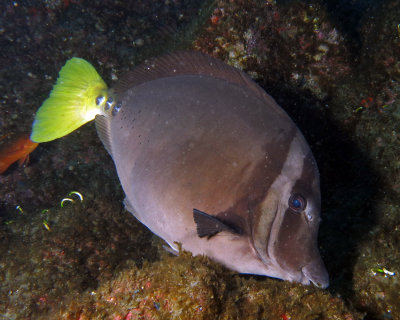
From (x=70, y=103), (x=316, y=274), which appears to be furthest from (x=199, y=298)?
(x=70, y=103)

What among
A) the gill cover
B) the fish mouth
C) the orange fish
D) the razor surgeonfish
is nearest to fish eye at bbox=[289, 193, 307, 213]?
the razor surgeonfish

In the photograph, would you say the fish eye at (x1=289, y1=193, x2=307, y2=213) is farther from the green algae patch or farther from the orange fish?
the orange fish

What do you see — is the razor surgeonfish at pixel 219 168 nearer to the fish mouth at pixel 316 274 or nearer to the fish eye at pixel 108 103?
the fish mouth at pixel 316 274

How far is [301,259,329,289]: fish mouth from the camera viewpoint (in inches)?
70.3

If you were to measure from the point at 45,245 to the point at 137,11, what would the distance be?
6778mm

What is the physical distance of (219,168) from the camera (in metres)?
1.95

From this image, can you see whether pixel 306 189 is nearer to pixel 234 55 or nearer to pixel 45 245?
pixel 234 55

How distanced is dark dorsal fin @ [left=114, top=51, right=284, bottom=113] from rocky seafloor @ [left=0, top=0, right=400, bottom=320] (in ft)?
4.29

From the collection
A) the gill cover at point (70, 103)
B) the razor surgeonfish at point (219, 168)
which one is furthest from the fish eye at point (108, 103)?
the razor surgeonfish at point (219, 168)

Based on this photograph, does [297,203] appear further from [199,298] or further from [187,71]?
[187,71]

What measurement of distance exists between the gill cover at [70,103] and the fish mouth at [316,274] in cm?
250

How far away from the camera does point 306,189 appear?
181cm

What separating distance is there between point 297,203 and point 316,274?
20.4 inches

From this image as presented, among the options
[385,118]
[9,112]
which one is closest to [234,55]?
[385,118]
